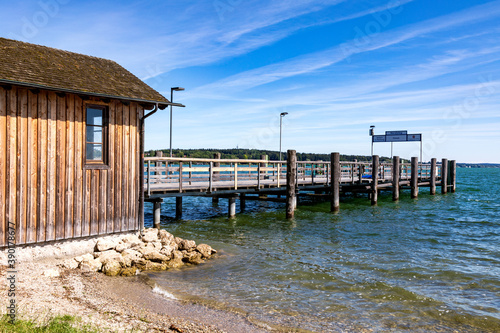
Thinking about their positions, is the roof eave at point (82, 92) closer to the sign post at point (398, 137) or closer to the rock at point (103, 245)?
the rock at point (103, 245)

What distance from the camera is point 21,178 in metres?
9.74

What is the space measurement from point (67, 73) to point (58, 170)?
2.83m

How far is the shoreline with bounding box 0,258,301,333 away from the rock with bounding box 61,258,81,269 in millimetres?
158

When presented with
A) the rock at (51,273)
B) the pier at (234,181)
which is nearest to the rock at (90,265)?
the rock at (51,273)

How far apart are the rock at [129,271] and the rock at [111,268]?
10 centimetres

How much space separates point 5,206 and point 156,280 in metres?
4.04

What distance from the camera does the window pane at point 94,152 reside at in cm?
1111

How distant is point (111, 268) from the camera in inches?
400

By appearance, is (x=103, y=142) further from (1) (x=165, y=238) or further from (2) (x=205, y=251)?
(2) (x=205, y=251)

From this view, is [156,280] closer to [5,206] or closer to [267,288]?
[267,288]

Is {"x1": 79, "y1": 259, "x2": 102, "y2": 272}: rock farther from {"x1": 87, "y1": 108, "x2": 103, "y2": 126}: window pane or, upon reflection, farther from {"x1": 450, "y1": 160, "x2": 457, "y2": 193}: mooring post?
{"x1": 450, "y1": 160, "x2": 457, "y2": 193}: mooring post

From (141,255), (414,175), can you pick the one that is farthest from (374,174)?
(141,255)

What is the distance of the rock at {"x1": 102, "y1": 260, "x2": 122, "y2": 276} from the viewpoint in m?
10.1

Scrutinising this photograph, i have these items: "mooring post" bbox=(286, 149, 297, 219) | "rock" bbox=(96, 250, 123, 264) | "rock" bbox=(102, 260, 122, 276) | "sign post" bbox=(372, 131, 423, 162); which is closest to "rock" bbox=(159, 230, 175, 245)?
"rock" bbox=(96, 250, 123, 264)
